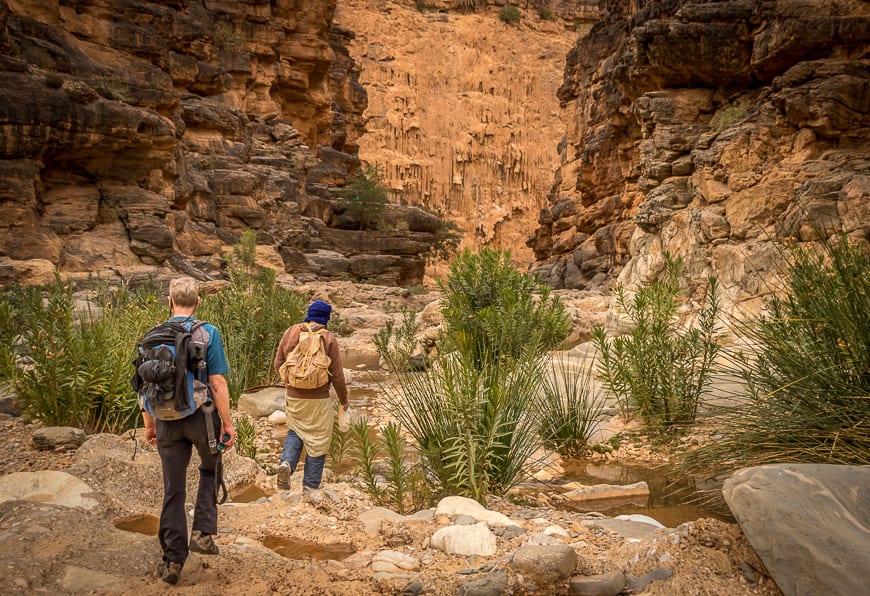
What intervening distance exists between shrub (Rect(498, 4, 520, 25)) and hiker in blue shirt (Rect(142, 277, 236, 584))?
2320 inches

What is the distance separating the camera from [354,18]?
166ft

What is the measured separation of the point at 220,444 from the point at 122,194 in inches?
728

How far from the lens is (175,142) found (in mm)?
19047

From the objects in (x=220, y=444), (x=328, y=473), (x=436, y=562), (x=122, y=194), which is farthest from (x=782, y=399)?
(x=122, y=194)

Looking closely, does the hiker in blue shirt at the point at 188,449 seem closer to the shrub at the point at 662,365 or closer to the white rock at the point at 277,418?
the shrub at the point at 662,365

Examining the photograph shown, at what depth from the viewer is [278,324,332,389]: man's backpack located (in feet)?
12.5

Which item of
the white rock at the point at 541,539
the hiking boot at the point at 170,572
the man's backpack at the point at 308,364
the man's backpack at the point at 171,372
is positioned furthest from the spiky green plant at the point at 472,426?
the hiking boot at the point at 170,572

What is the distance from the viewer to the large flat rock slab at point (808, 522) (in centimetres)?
199

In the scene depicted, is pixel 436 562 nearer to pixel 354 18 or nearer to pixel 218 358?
pixel 218 358

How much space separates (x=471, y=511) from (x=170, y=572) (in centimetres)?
142

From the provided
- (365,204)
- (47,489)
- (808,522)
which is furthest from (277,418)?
(365,204)

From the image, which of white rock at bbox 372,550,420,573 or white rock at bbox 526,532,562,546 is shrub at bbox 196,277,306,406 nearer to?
white rock at bbox 372,550,420,573

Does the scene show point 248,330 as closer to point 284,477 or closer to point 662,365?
point 284,477

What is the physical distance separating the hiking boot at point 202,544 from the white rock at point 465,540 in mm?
969
